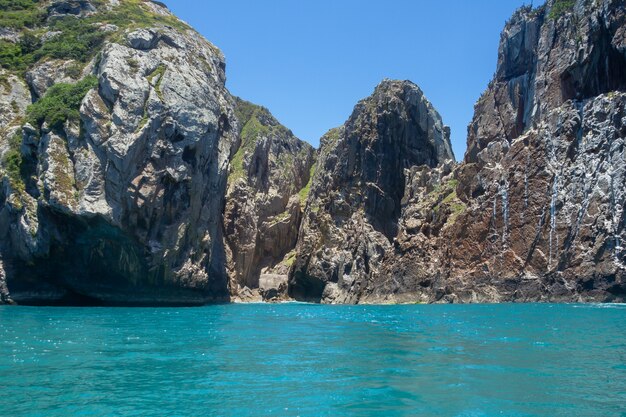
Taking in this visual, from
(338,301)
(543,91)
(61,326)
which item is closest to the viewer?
(61,326)

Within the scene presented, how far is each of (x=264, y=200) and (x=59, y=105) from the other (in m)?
52.3

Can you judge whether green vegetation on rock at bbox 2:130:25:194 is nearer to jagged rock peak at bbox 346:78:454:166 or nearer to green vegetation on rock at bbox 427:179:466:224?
green vegetation on rock at bbox 427:179:466:224

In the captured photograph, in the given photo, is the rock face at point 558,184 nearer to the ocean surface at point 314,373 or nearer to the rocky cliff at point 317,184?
the rocky cliff at point 317,184

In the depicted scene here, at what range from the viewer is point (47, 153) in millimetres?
64500

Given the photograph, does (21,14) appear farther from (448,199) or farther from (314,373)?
(314,373)

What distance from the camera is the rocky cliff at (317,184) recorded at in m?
65.9

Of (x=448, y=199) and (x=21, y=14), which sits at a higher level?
(x=21, y=14)

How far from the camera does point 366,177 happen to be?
104 m

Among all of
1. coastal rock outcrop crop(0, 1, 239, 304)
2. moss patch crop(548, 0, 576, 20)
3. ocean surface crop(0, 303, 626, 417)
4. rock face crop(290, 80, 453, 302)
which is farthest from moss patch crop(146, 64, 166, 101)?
moss patch crop(548, 0, 576, 20)

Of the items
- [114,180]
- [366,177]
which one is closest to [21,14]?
[114,180]

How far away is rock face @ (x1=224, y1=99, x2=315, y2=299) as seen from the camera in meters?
106

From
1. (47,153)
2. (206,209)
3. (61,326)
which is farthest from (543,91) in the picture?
(61,326)

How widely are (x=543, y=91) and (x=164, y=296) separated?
199 ft

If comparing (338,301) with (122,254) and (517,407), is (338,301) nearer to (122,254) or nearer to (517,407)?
(122,254)
